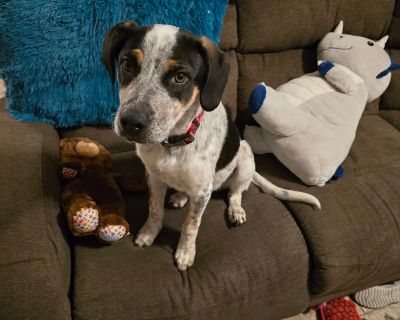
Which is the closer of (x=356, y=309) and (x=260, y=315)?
(x=260, y=315)

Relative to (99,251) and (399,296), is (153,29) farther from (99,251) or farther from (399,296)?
(399,296)

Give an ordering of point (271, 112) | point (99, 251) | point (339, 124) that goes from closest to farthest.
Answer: point (99, 251)
point (271, 112)
point (339, 124)

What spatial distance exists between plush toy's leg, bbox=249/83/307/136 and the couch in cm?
28

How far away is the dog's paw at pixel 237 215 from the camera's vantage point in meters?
1.63

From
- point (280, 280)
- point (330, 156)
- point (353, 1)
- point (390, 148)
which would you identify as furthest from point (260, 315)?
point (353, 1)

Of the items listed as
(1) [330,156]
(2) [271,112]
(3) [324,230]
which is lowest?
(3) [324,230]

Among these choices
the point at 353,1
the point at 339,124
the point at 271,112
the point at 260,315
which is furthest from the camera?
the point at 353,1

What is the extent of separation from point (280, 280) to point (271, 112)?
2.89ft

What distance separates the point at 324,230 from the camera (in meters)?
1.58

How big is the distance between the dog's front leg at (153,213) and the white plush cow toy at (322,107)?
0.73m

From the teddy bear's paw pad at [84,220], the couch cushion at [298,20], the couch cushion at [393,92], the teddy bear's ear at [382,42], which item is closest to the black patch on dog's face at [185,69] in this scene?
the teddy bear's paw pad at [84,220]

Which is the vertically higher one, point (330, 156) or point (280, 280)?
point (330, 156)

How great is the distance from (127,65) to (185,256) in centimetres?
82

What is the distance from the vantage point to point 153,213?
155 centimetres
